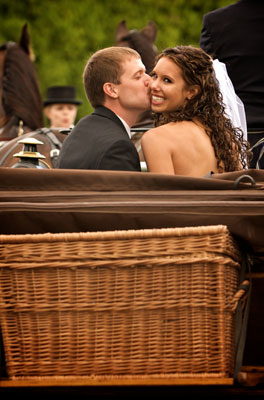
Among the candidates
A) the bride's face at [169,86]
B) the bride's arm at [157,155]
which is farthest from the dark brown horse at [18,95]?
the bride's arm at [157,155]

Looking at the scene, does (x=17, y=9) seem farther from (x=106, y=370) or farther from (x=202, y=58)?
(x=106, y=370)

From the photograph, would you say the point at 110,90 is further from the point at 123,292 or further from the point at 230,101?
the point at 123,292

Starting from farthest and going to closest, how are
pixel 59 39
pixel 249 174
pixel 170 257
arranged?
pixel 59 39 < pixel 249 174 < pixel 170 257

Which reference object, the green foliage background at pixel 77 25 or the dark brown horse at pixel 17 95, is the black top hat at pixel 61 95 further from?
the green foliage background at pixel 77 25

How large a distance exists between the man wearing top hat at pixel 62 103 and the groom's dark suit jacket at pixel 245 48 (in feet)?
19.5

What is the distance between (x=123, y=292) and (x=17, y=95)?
252 inches

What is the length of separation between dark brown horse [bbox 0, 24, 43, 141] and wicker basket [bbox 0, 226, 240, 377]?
579cm

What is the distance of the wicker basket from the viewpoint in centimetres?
218

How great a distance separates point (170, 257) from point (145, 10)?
1173 cm

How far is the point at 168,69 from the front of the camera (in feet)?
12.8

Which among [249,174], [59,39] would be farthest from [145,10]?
[249,174]

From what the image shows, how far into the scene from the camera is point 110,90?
4.16m

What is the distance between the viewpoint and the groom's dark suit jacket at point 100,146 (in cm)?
335

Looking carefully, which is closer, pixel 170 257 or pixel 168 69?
pixel 170 257
